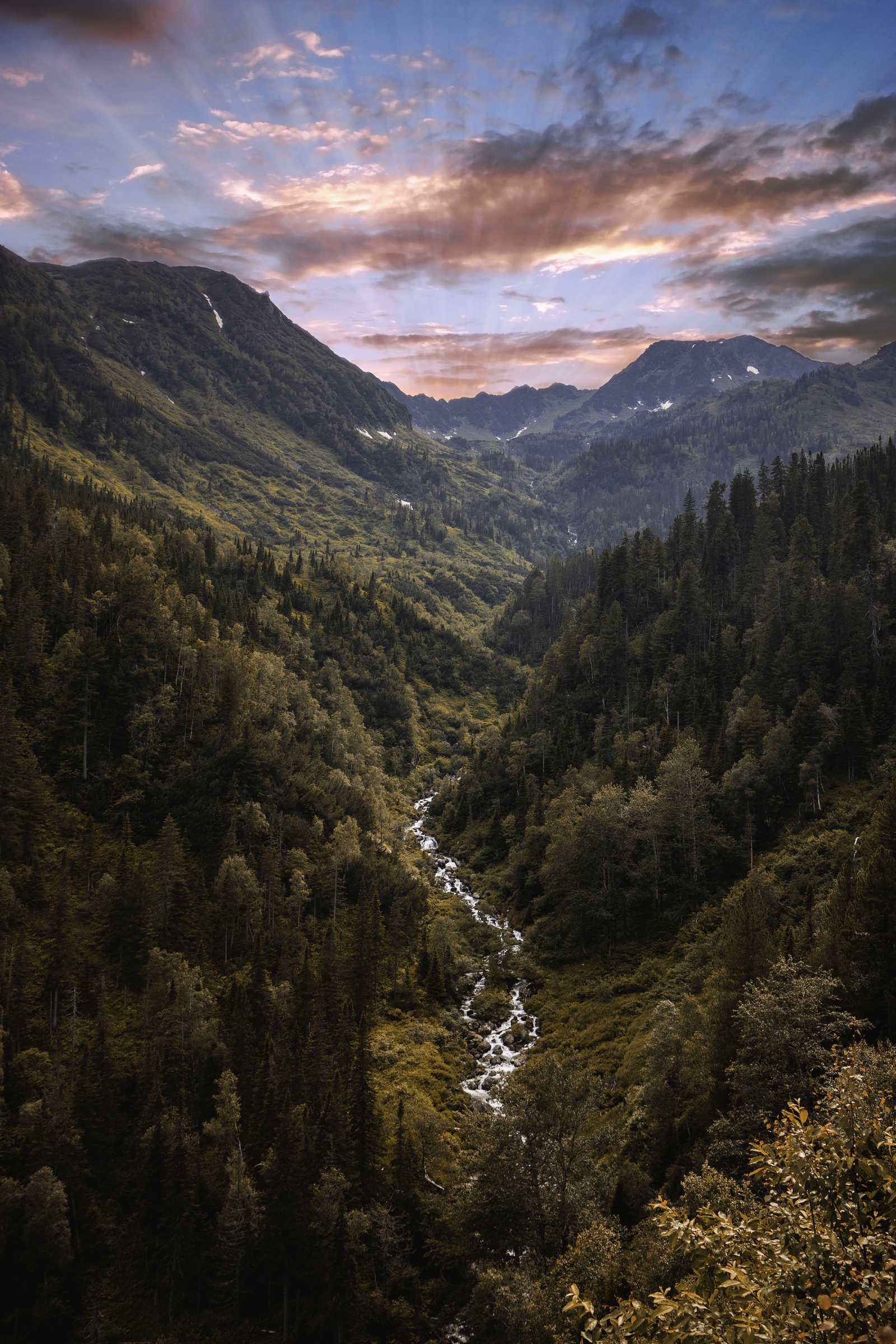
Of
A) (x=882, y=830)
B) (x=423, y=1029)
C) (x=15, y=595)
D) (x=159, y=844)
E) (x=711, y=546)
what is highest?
(x=711, y=546)

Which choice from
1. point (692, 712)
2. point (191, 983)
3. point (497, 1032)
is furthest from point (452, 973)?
point (692, 712)

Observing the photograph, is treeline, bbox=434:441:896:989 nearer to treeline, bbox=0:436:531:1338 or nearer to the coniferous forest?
the coniferous forest

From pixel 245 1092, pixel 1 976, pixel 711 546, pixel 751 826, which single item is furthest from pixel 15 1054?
pixel 711 546

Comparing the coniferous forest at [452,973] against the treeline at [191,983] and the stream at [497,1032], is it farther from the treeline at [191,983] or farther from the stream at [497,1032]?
the stream at [497,1032]

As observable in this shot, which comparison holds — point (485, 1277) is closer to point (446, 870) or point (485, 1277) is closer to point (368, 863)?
point (368, 863)

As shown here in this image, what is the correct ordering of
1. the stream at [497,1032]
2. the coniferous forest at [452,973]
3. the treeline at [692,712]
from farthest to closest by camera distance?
the treeline at [692,712] < the stream at [497,1032] < the coniferous forest at [452,973]

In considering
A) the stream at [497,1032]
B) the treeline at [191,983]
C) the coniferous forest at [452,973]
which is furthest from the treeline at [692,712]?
the treeline at [191,983]
